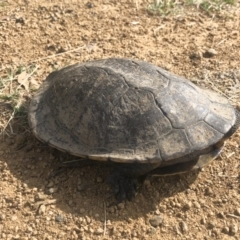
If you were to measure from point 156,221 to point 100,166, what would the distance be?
0.76 meters

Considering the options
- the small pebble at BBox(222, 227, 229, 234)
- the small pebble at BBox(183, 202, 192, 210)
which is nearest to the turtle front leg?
the small pebble at BBox(183, 202, 192, 210)

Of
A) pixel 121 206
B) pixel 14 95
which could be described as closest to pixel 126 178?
pixel 121 206

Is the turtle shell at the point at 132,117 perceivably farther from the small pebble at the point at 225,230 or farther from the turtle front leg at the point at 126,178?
the small pebble at the point at 225,230

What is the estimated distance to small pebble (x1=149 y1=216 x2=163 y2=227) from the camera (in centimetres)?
315

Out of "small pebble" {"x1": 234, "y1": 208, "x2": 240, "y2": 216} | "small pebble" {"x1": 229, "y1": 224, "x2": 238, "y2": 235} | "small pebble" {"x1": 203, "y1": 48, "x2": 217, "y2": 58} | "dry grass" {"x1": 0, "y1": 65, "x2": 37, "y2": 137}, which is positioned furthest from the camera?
"small pebble" {"x1": 203, "y1": 48, "x2": 217, "y2": 58}

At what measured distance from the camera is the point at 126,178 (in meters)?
3.37

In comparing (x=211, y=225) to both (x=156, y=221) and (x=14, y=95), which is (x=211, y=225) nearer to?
(x=156, y=221)

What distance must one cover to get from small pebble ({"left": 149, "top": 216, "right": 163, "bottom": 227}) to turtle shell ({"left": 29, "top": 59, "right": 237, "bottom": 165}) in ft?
1.59

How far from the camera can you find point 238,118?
353 cm

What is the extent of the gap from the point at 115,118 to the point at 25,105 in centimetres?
133

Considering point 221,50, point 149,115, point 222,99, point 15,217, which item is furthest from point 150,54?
point 15,217

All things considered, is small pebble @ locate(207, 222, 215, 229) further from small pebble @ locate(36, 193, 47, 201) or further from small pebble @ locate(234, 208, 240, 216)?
small pebble @ locate(36, 193, 47, 201)

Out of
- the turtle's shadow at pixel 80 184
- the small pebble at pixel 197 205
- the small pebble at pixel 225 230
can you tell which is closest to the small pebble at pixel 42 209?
the turtle's shadow at pixel 80 184

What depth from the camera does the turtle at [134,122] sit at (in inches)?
124
